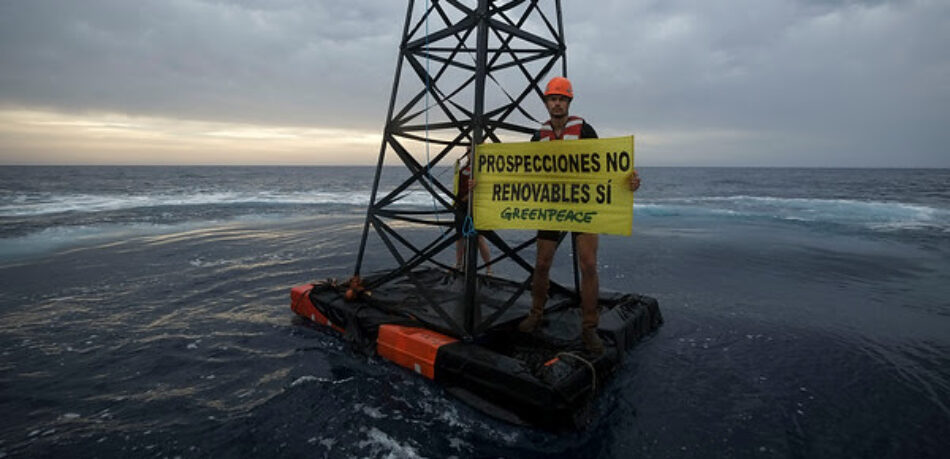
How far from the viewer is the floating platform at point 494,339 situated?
4.30m

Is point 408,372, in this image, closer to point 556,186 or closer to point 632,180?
point 556,186

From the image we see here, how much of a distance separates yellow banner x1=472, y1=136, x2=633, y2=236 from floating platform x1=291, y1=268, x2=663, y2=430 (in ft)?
4.64

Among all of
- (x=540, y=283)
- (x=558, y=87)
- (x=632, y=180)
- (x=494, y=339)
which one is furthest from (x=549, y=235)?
(x=558, y=87)

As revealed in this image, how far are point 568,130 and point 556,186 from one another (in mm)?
686

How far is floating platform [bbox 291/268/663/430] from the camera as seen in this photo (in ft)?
14.1

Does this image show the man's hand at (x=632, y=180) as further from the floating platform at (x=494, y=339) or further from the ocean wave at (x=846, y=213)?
the ocean wave at (x=846, y=213)

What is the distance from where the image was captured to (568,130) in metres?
4.89

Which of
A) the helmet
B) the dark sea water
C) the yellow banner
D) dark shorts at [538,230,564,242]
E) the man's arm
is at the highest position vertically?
the helmet

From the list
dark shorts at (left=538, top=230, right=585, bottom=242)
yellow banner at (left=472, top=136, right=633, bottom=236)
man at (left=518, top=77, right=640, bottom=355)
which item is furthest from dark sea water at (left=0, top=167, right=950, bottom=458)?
yellow banner at (left=472, top=136, right=633, bottom=236)

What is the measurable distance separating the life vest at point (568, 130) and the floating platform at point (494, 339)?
2.23 metres

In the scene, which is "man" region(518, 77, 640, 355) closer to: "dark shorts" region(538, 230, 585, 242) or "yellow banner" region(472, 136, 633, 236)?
"dark shorts" region(538, 230, 585, 242)

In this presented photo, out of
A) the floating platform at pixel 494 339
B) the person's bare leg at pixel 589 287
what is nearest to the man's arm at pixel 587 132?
the person's bare leg at pixel 589 287

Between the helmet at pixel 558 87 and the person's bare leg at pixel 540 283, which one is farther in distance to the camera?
the person's bare leg at pixel 540 283

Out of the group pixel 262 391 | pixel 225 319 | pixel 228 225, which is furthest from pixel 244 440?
pixel 228 225
